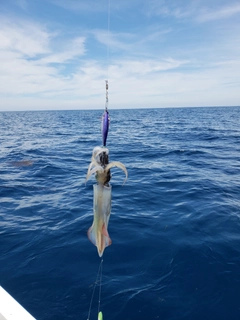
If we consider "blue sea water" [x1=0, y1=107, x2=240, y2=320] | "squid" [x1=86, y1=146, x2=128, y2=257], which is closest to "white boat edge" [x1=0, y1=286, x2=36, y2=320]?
"squid" [x1=86, y1=146, x2=128, y2=257]

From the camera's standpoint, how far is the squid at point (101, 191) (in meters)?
2.44

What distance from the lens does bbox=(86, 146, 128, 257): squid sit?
2.44m

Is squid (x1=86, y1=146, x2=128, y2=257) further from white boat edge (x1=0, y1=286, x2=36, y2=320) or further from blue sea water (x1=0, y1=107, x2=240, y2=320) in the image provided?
blue sea water (x1=0, y1=107, x2=240, y2=320)

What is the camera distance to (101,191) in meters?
2.61

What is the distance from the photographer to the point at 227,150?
19.6 metres

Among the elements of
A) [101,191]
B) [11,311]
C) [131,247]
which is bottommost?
[131,247]

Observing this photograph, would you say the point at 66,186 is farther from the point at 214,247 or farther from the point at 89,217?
the point at 214,247

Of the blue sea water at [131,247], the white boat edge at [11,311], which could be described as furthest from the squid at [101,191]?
the blue sea water at [131,247]

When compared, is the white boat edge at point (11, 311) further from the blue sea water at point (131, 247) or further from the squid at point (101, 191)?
the blue sea water at point (131, 247)

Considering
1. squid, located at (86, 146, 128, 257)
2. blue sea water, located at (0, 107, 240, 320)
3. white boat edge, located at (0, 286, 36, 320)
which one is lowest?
blue sea water, located at (0, 107, 240, 320)

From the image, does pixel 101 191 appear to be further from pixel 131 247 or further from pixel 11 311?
pixel 131 247

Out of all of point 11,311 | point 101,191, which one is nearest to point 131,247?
point 11,311

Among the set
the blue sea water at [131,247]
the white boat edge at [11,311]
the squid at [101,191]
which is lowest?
the blue sea water at [131,247]

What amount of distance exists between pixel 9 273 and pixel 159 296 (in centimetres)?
331
